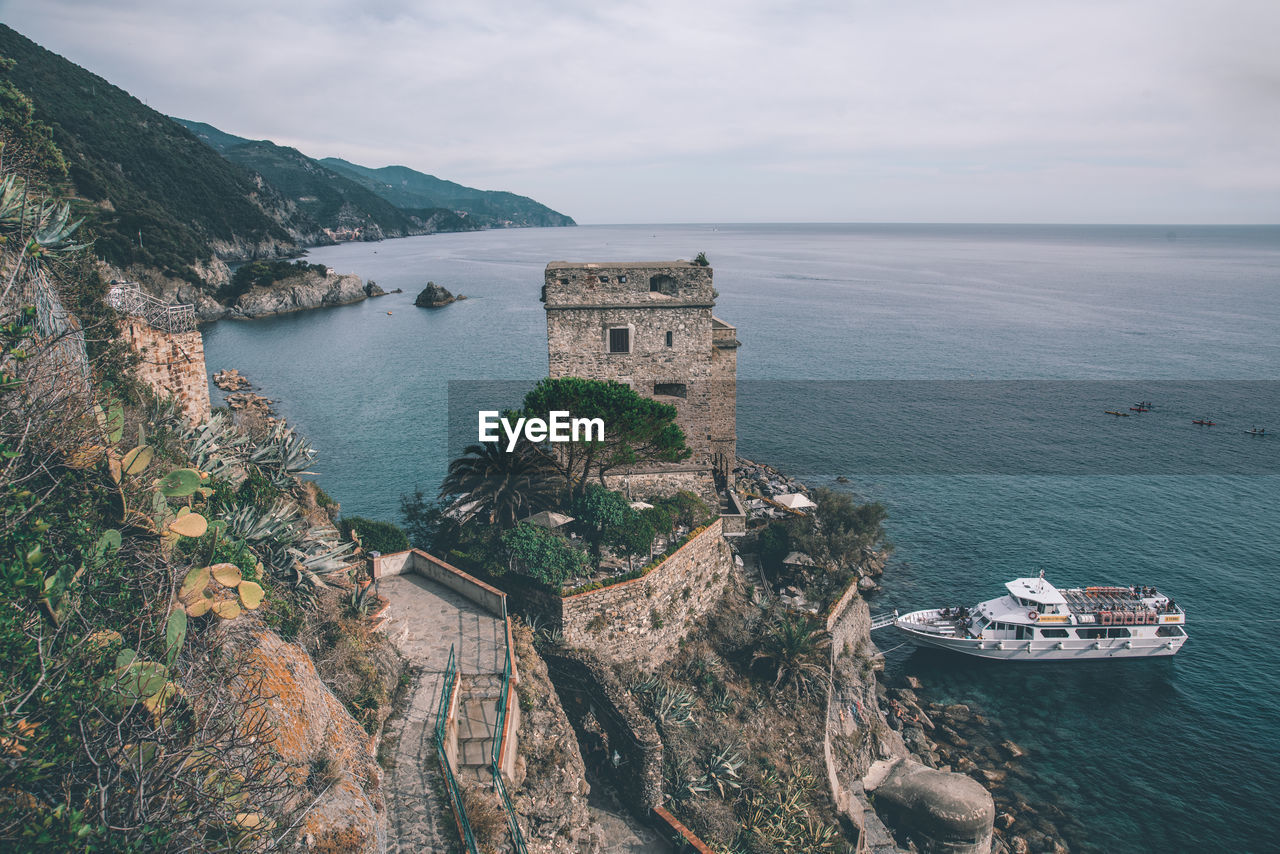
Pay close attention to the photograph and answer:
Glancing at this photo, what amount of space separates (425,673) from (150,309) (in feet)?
42.8

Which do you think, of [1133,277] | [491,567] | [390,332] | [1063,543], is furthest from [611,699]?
[1133,277]

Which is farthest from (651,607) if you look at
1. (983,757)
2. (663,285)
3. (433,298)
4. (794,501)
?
(433,298)

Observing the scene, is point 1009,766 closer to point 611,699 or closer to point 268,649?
point 611,699

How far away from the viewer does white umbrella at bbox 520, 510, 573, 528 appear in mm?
25547

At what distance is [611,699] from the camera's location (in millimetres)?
23000

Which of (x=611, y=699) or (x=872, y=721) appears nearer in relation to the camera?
(x=611, y=699)

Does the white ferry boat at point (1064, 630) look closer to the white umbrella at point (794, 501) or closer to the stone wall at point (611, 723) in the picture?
the white umbrella at point (794, 501)

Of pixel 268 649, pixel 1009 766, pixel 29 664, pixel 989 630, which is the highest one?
pixel 29 664

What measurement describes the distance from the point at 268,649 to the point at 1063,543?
48.1 metres

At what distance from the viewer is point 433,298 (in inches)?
5143

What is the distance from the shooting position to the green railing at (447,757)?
1361cm

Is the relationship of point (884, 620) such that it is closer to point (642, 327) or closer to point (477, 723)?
point (642, 327)

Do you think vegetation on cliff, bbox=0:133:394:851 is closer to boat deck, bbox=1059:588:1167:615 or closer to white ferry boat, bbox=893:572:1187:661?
white ferry boat, bbox=893:572:1187:661

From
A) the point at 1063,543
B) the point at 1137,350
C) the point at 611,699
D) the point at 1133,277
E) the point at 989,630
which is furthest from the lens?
the point at 1133,277
